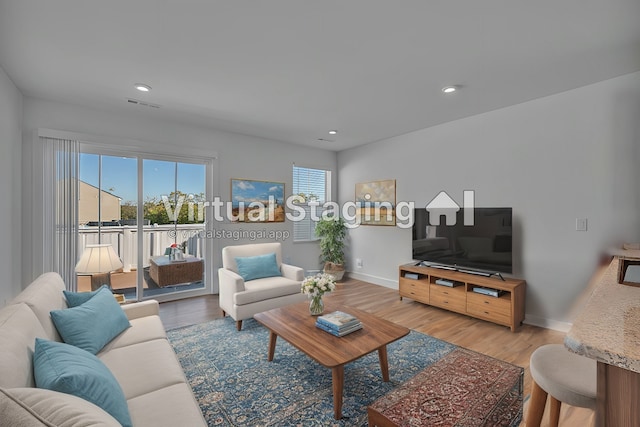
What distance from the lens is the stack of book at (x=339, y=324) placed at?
212 cm

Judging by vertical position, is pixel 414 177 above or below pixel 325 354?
above

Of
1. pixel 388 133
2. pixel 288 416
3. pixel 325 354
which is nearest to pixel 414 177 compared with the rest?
pixel 388 133

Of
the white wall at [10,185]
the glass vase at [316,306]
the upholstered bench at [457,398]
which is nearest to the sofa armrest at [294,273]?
the glass vase at [316,306]

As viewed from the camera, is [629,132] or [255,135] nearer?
[629,132]

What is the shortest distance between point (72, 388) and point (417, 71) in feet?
9.91

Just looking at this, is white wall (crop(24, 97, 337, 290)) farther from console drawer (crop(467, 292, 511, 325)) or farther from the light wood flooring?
console drawer (crop(467, 292, 511, 325))

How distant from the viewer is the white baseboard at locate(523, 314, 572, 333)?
302 centimetres

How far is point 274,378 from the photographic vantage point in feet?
7.24

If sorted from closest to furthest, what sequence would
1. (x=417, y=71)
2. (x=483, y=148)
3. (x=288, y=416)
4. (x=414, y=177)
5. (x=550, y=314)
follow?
(x=288, y=416) → (x=417, y=71) → (x=550, y=314) → (x=483, y=148) → (x=414, y=177)

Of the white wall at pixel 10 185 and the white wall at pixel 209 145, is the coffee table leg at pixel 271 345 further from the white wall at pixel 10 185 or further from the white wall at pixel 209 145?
the white wall at pixel 10 185

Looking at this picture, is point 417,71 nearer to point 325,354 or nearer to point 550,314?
point 325,354

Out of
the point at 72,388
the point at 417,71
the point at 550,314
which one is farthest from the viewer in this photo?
the point at 550,314

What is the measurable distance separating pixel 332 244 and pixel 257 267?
205 cm

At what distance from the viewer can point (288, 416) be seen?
1811mm
